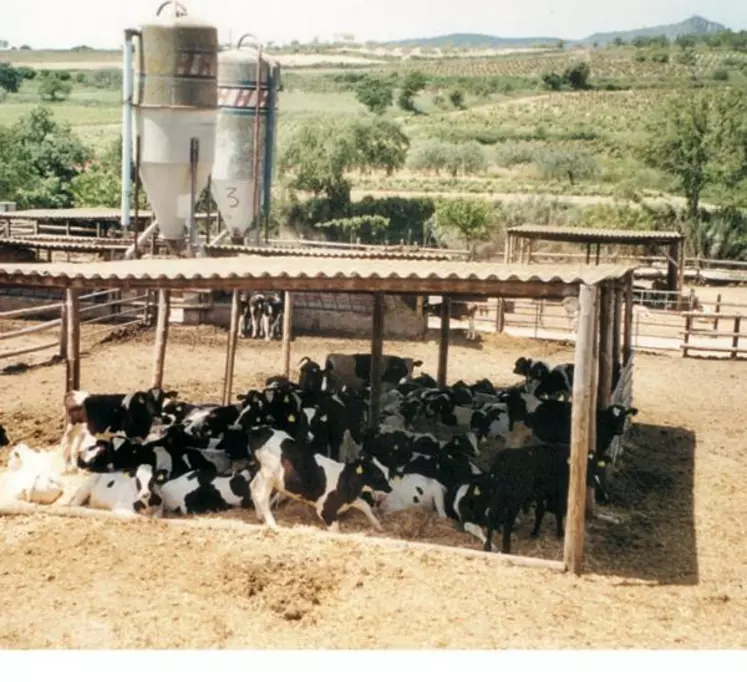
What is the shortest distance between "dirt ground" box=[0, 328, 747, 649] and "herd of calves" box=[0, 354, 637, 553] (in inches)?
10.9

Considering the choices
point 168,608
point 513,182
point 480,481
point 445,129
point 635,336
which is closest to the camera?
point 168,608

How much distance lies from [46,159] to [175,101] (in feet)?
117

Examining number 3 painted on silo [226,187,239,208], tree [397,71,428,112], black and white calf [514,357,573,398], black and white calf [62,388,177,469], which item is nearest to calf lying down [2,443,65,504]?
black and white calf [62,388,177,469]

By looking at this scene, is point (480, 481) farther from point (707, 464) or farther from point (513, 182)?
point (513, 182)

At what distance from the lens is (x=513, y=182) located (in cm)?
6900

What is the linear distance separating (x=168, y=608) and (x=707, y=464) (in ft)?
27.6

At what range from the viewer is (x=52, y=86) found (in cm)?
8631

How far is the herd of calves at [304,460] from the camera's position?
10.6m

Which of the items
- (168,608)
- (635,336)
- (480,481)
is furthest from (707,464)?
(635,336)

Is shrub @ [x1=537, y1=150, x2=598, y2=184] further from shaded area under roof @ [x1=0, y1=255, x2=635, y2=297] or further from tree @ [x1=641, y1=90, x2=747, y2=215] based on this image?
shaded area under roof @ [x1=0, y1=255, x2=635, y2=297]

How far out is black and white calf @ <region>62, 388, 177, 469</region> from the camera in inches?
488

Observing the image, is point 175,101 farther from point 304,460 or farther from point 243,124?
point 304,460

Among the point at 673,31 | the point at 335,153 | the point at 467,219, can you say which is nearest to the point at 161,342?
the point at 467,219

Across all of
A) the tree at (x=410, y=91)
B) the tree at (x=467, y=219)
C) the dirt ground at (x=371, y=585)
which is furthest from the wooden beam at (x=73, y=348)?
the tree at (x=410, y=91)
